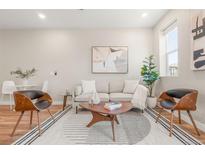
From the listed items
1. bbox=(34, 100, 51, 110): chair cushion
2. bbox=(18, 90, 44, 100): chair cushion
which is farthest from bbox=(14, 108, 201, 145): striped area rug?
bbox=(18, 90, 44, 100): chair cushion

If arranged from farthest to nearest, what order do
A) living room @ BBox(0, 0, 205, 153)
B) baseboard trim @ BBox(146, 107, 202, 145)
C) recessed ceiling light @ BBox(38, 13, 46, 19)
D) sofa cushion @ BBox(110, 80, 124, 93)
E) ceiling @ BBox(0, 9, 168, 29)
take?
1. sofa cushion @ BBox(110, 80, 124, 93)
2. recessed ceiling light @ BBox(38, 13, 46, 19)
3. ceiling @ BBox(0, 9, 168, 29)
4. living room @ BBox(0, 0, 205, 153)
5. baseboard trim @ BBox(146, 107, 202, 145)

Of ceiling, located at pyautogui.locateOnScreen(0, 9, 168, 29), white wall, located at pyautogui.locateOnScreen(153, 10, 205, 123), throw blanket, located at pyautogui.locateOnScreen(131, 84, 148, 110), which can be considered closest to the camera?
white wall, located at pyautogui.locateOnScreen(153, 10, 205, 123)

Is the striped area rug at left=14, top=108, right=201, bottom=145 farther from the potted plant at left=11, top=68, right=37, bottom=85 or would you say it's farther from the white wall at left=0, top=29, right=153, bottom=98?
the white wall at left=0, top=29, right=153, bottom=98

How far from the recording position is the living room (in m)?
3.03

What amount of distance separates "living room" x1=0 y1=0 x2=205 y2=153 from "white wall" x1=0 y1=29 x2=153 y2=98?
34 millimetres

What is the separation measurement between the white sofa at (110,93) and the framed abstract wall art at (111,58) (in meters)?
0.62

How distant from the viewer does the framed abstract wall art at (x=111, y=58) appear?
239 inches

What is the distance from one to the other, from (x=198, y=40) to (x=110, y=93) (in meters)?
2.83

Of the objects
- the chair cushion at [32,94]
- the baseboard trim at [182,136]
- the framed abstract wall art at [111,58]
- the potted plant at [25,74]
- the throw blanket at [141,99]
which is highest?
the framed abstract wall art at [111,58]

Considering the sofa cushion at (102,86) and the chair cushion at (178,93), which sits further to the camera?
the sofa cushion at (102,86)

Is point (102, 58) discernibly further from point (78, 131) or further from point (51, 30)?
point (78, 131)

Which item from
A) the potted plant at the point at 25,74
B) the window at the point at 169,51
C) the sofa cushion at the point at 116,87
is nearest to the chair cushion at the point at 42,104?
the potted plant at the point at 25,74

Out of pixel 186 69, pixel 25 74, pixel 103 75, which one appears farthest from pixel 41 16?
pixel 186 69

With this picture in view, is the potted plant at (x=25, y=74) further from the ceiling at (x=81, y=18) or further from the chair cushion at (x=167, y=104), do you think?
the chair cushion at (x=167, y=104)
